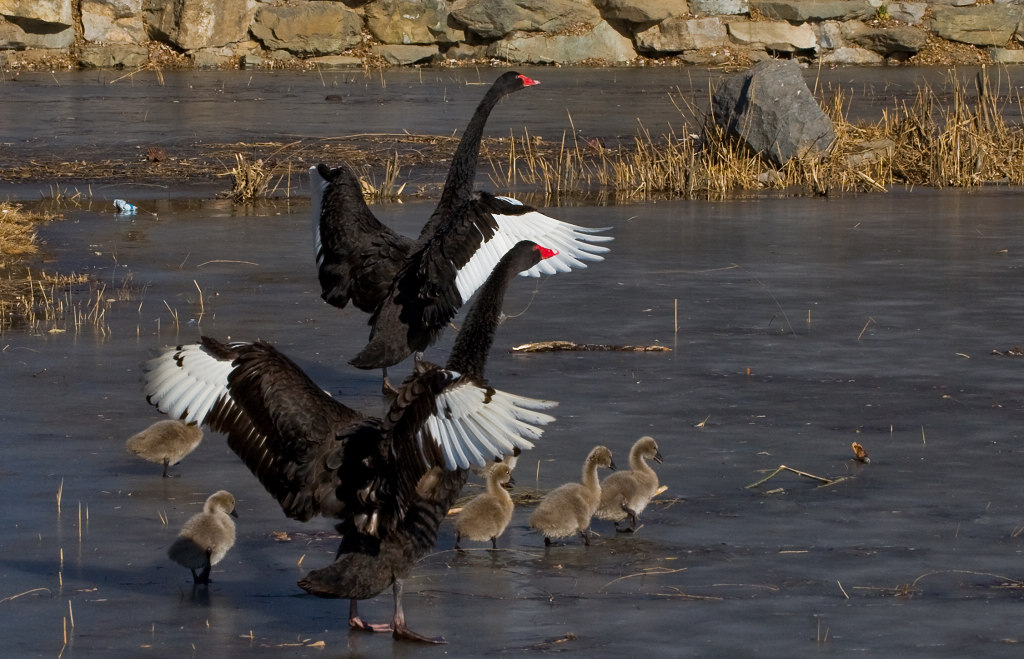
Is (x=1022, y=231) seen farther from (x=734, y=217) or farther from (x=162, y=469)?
(x=162, y=469)

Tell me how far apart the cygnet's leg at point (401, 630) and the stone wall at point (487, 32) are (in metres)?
36.7

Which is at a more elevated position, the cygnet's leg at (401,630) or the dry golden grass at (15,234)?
the cygnet's leg at (401,630)

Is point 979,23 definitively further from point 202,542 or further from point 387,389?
point 202,542

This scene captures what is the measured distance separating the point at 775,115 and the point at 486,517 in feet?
41.2

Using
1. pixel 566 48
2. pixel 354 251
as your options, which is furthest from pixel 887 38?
pixel 354 251

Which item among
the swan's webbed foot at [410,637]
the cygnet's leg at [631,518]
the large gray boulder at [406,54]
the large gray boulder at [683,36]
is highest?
the swan's webbed foot at [410,637]

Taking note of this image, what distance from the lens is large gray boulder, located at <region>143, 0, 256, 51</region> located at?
41031mm

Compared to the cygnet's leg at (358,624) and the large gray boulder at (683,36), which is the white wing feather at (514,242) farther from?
the large gray boulder at (683,36)

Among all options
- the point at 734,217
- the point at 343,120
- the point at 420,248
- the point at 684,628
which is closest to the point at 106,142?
the point at 343,120

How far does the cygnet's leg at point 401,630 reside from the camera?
17.9 ft

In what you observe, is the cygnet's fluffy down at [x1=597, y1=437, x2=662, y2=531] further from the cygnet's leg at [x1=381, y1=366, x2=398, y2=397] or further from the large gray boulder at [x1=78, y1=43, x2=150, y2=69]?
the large gray boulder at [x1=78, y1=43, x2=150, y2=69]

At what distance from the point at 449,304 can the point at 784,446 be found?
2.03 m

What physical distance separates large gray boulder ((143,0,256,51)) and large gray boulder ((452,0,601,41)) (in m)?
5.95

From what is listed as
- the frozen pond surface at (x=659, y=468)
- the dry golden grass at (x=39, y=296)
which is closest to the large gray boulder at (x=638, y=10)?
the frozen pond surface at (x=659, y=468)
